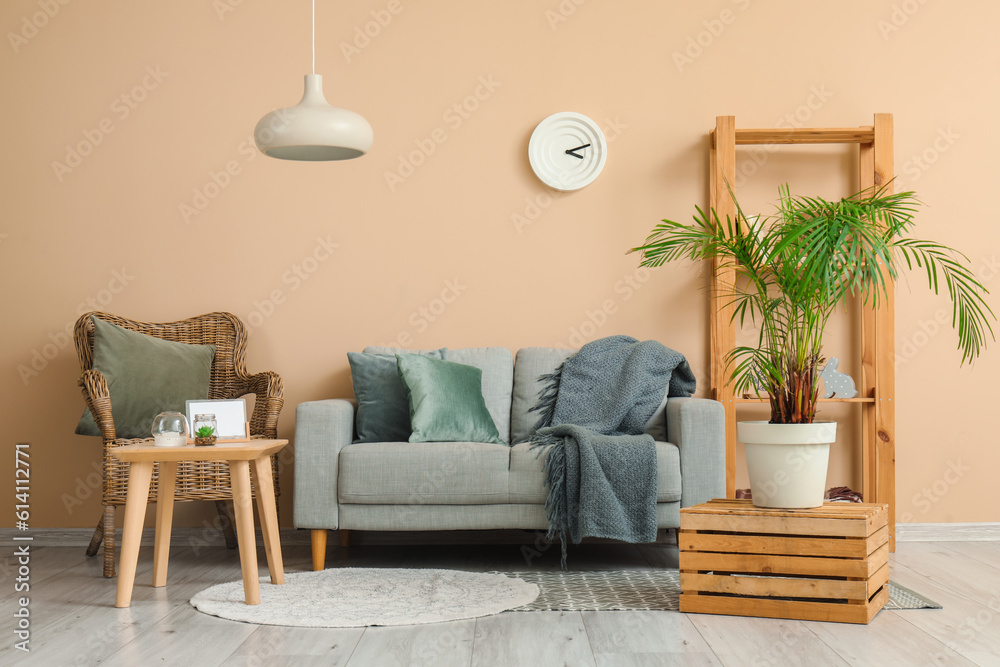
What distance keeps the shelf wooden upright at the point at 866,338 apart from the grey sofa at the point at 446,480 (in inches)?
21.9

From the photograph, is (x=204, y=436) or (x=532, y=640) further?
(x=204, y=436)

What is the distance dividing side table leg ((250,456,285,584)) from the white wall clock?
1735mm

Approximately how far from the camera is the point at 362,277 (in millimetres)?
3643

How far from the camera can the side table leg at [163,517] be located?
2.67 metres

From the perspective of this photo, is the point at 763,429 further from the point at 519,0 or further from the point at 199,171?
the point at 199,171

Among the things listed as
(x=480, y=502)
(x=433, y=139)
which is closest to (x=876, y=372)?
(x=480, y=502)

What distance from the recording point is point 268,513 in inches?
101

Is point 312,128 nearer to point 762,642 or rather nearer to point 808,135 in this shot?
point 762,642

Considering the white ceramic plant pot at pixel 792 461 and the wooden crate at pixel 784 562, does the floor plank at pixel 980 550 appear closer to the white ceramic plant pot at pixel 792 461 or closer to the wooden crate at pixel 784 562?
the wooden crate at pixel 784 562

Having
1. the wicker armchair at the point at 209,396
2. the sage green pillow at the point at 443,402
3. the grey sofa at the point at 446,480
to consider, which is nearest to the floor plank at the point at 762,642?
the grey sofa at the point at 446,480

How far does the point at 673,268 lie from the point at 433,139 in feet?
3.80

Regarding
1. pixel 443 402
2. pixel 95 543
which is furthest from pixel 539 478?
pixel 95 543

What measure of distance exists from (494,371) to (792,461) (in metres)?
1.43

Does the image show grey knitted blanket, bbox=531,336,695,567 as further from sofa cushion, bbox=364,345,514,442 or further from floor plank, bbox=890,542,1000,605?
floor plank, bbox=890,542,1000,605
